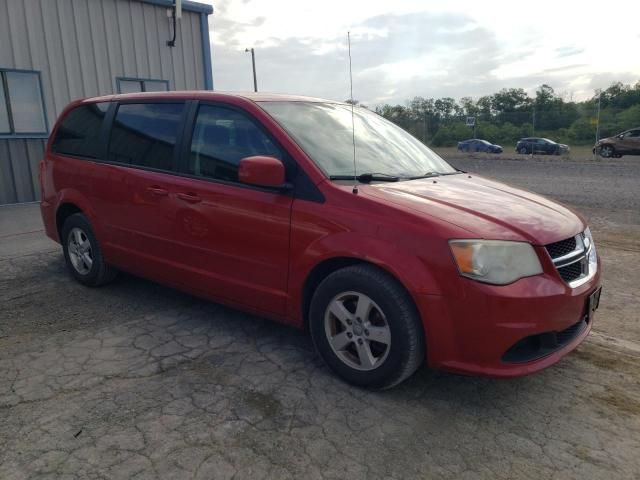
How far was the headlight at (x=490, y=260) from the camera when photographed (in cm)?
254

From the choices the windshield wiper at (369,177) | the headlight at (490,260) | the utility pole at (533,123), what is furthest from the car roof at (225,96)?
the utility pole at (533,123)

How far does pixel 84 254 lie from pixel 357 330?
3.01 m

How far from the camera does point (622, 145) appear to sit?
24484mm

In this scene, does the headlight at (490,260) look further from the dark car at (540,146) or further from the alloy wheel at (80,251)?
the dark car at (540,146)

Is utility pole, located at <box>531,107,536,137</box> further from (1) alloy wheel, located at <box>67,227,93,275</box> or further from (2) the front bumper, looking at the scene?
(2) the front bumper

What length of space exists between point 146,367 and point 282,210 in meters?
1.32

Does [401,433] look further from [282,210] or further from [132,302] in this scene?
[132,302]

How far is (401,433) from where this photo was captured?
2561 mm

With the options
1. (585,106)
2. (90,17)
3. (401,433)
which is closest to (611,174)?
(90,17)

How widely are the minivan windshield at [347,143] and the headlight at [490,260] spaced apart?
88cm

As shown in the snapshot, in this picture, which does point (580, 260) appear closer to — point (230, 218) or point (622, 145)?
point (230, 218)

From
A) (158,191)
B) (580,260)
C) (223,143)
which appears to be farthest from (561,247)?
(158,191)

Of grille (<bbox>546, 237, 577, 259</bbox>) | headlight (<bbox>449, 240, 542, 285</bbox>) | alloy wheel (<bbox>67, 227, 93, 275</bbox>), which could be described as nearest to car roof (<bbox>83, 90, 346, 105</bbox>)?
alloy wheel (<bbox>67, 227, 93, 275</bbox>)

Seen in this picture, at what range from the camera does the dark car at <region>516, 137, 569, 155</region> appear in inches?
1171
